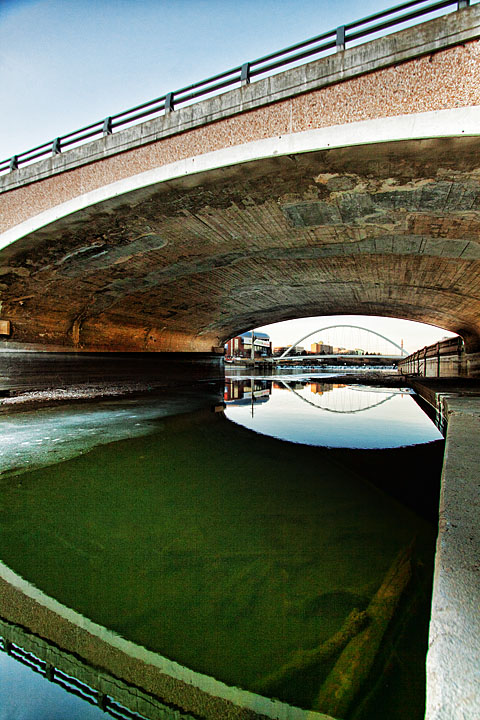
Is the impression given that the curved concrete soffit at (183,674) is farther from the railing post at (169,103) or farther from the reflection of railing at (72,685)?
the railing post at (169,103)

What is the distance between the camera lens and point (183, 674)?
1686 mm

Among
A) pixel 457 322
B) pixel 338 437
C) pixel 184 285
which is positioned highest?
pixel 184 285

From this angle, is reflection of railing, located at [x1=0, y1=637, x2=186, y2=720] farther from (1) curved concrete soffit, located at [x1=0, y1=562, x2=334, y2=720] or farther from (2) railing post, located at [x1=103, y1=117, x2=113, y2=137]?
(2) railing post, located at [x1=103, y1=117, x2=113, y2=137]

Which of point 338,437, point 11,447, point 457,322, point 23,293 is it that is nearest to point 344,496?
point 338,437

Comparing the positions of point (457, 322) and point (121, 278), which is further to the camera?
point (457, 322)

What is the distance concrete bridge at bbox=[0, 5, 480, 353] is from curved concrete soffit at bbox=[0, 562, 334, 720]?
6.80 m

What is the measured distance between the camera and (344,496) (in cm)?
390

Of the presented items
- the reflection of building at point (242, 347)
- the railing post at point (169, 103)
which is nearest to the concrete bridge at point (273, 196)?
the railing post at point (169, 103)

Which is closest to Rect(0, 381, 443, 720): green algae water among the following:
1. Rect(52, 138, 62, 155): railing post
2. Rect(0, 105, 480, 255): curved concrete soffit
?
Rect(0, 105, 480, 255): curved concrete soffit

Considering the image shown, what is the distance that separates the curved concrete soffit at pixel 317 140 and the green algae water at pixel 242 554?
16.6 ft

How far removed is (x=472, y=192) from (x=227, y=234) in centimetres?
572

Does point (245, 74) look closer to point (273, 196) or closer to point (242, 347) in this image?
point (273, 196)

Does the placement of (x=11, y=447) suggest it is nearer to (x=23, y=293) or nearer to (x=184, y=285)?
(x=23, y=293)

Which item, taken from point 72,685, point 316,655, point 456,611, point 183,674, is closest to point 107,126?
point 72,685
